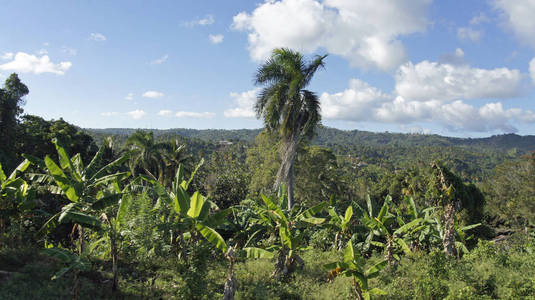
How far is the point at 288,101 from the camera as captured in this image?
11.8m

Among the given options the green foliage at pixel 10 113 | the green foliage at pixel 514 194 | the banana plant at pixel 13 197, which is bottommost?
the green foliage at pixel 514 194

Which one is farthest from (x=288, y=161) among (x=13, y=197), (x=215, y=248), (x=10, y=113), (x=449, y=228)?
(x=10, y=113)

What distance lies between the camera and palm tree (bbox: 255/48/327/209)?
11594mm

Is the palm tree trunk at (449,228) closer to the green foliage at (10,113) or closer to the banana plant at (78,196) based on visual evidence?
the banana plant at (78,196)

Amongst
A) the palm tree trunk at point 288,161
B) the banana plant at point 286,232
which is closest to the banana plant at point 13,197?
the banana plant at point 286,232

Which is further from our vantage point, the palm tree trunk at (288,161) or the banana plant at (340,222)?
the palm tree trunk at (288,161)

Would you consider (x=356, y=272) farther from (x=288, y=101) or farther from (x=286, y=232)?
(x=288, y=101)

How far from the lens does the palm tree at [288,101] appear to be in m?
11.6

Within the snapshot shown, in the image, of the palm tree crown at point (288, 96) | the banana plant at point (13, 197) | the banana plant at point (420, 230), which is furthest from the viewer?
the palm tree crown at point (288, 96)

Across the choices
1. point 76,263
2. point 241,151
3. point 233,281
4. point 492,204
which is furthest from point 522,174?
point 241,151

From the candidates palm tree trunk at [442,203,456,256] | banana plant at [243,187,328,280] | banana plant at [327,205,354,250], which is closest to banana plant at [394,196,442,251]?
palm tree trunk at [442,203,456,256]

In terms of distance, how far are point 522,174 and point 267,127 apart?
3146 cm

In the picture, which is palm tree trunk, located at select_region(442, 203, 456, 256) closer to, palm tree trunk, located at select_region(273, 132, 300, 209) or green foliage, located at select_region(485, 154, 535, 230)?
palm tree trunk, located at select_region(273, 132, 300, 209)

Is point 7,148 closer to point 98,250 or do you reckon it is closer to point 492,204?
point 98,250
